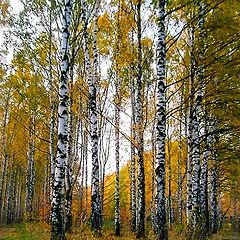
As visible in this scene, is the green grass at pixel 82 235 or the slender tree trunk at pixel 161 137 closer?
the slender tree trunk at pixel 161 137

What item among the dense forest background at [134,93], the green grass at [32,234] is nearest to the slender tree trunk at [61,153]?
the dense forest background at [134,93]

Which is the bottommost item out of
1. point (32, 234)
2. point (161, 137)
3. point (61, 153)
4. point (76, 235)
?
point (32, 234)

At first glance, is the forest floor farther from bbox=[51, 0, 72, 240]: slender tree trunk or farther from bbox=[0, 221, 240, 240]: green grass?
bbox=[51, 0, 72, 240]: slender tree trunk

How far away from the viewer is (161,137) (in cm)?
790

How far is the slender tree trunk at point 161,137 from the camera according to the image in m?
7.74

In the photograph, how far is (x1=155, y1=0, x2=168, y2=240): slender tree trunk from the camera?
7738 millimetres

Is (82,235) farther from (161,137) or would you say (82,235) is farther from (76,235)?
(161,137)

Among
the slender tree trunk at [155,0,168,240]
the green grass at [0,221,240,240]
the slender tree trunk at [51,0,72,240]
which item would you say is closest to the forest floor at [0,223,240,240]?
the green grass at [0,221,240,240]

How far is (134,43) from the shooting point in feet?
52.4

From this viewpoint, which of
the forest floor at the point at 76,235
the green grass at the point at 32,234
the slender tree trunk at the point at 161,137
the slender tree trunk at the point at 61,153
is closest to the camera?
the slender tree trunk at the point at 161,137

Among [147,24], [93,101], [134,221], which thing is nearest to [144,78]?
[147,24]

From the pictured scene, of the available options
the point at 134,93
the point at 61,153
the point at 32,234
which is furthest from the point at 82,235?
the point at 134,93

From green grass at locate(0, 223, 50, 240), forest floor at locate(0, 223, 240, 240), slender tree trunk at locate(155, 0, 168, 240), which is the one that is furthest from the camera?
green grass at locate(0, 223, 50, 240)

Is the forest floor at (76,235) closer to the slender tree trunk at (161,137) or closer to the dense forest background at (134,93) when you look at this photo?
the dense forest background at (134,93)
